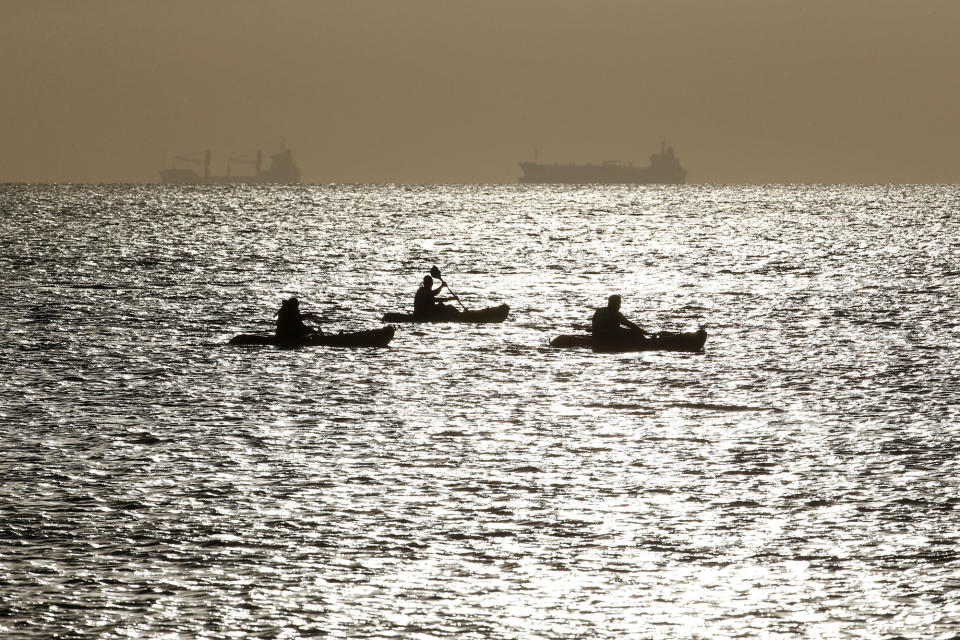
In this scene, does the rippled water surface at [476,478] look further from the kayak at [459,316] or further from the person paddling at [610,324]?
the person paddling at [610,324]

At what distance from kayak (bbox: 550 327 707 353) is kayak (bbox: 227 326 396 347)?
500 cm

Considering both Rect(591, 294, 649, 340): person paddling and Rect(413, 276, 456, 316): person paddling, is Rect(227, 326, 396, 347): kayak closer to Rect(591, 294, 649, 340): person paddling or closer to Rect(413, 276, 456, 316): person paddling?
Rect(413, 276, 456, 316): person paddling

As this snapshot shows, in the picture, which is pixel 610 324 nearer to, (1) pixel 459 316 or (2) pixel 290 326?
(2) pixel 290 326

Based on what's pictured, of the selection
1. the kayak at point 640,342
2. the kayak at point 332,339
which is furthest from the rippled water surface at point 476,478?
the kayak at point 332,339

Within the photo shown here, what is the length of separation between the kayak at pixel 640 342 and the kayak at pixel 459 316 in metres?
6.53

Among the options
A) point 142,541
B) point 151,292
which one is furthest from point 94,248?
point 142,541

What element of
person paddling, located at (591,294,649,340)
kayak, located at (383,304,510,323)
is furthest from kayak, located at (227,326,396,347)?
person paddling, located at (591,294,649,340)

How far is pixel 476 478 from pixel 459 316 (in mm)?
24400

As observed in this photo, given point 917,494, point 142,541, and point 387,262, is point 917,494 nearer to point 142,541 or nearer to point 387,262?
point 142,541

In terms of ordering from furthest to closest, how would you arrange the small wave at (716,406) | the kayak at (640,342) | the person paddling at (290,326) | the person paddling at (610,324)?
1. the person paddling at (290,326)
2. the kayak at (640,342)
3. the person paddling at (610,324)
4. the small wave at (716,406)

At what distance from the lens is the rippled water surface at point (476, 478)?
580 inches

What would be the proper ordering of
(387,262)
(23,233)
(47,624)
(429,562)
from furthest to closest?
(23,233) → (387,262) → (429,562) → (47,624)

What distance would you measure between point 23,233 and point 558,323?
71386 millimetres

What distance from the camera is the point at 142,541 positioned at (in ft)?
56.2
